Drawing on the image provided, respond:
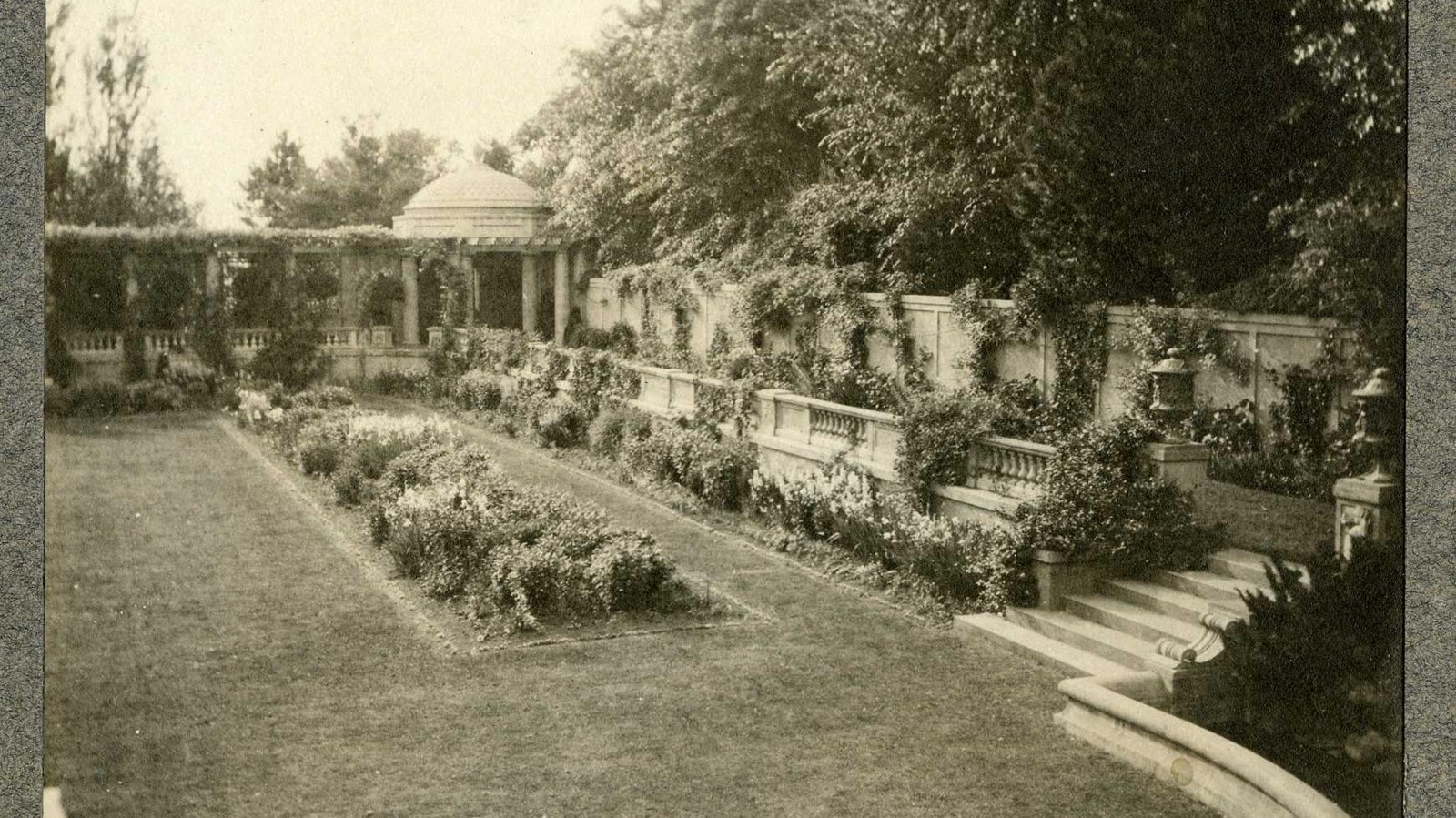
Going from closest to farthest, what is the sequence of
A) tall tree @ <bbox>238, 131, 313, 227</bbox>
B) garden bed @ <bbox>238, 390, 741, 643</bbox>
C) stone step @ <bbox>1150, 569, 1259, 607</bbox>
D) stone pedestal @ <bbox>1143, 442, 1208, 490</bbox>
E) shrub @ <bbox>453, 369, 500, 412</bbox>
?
tall tree @ <bbox>238, 131, 313, 227</bbox> < stone step @ <bbox>1150, 569, 1259, 607</bbox> < stone pedestal @ <bbox>1143, 442, 1208, 490</bbox> < garden bed @ <bbox>238, 390, 741, 643</bbox> < shrub @ <bbox>453, 369, 500, 412</bbox>

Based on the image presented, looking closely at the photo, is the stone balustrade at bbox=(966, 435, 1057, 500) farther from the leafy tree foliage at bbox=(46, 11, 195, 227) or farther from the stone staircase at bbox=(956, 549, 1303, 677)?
the leafy tree foliage at bbox=(46, 11, 195, 227)

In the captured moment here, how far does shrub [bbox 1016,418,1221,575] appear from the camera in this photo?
7.34m

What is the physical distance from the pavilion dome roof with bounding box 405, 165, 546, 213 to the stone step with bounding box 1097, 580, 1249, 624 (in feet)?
13.4

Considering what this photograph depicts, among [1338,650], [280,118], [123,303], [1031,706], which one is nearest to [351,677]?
[123,303]

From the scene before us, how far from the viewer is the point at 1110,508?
7668 mm

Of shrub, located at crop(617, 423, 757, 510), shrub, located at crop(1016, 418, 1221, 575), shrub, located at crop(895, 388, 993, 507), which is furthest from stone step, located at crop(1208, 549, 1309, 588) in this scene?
shrub, located at crop(617, 423, 757, 510)

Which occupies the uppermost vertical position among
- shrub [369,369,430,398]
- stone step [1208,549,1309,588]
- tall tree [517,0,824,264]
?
tall tree [517,0,824,264]

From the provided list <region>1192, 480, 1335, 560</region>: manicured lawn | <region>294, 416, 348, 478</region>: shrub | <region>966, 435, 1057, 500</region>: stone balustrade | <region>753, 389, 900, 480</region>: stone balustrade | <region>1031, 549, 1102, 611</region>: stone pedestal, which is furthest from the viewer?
<region>753, 389, 900, 480</region>: stone balustrade

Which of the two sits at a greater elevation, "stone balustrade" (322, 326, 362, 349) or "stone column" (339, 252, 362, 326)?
"stone column" (339, 252, 362, 326)

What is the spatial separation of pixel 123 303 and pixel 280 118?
1.07 meters

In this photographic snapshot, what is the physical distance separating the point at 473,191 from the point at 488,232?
578 millimetres

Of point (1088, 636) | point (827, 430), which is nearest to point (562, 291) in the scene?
point (827, 430)

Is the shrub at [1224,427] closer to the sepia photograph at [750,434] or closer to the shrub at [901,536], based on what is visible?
the sepia photograph at [750,434]

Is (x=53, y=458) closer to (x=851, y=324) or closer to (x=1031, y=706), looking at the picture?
(x=1031, y=706)
